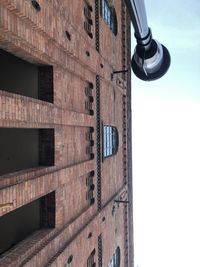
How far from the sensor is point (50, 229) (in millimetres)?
11914

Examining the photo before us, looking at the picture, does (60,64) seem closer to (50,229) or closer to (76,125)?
(76,125)

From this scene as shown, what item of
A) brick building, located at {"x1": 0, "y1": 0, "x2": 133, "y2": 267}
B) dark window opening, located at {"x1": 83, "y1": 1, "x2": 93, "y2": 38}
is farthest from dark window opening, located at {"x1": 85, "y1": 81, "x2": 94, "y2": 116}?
dark window opening, located at {"x1": 83, "y1": 1, "x2": 93, "y2": 38}

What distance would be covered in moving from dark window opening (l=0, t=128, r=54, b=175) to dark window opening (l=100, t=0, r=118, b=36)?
7003 millimetres

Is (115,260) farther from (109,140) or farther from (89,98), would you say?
(89,98)

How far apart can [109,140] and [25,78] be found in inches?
276

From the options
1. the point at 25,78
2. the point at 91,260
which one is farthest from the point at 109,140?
the point at 25,78

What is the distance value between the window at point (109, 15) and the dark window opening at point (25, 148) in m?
7.02

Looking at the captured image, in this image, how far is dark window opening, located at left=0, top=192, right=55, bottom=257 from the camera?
12023 millimetres

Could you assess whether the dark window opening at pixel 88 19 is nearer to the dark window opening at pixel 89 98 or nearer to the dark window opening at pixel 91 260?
the dark window opening at pixel 89 98

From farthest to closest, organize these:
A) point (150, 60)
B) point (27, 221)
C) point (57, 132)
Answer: point (27, 221) < point (57, 132) < point (150, 60)

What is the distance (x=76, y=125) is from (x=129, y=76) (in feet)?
30.7

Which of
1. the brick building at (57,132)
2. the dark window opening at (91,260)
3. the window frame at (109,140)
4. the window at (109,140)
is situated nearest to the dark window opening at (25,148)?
the brick building at (57,132)

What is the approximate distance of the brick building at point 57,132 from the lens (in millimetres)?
9648

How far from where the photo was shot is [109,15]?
18656 mm
